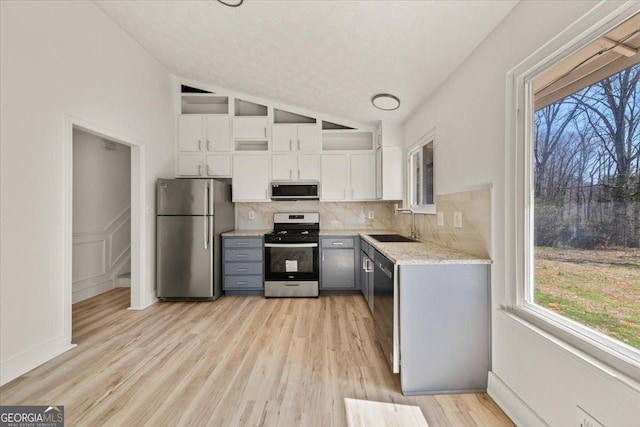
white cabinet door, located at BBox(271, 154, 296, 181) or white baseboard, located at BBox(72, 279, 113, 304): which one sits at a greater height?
white cabinet door, located at BBox(271, 154, 296, 181)

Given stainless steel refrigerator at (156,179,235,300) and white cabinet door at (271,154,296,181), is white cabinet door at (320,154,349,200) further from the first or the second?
stainless steel refrigerator at (156,179,235,300)

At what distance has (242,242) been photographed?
3639 mm

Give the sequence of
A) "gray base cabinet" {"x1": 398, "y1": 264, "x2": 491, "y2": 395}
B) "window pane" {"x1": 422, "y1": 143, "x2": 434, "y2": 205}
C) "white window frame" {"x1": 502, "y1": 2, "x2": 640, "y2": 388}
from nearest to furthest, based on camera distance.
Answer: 1. "white window frame" {"x1": 502, "y1": 2, "x2": 640, "y2": 388}
2. "gray base cabinet" {"x1": 398, "y1": 264, "x2": 491, "y2": 395}
3. "window pane" {"x1": 422, "y1": 143, "x2": 434, "y2": 205}

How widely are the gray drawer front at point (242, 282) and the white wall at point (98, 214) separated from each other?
1.81 metres

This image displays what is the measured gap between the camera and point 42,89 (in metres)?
2.01

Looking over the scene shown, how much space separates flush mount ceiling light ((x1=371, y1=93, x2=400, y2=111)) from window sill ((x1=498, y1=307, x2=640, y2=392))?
89.5 inches

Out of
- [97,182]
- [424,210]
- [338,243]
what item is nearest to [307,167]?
[338,243]

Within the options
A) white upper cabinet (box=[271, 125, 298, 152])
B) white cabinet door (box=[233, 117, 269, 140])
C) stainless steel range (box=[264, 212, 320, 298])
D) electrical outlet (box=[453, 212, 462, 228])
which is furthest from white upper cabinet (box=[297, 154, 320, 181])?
electrical outlet (box=[453, 212, 462, 228])

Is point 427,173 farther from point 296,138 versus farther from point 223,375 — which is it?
point 223,375

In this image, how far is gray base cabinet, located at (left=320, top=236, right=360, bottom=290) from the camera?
3.63 metres

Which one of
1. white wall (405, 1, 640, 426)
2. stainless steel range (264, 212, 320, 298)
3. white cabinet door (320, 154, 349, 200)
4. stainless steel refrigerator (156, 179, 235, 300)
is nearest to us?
white wall (405, 1, 640, 426)

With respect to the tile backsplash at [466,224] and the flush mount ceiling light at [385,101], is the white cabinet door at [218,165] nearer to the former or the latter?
the flush mount ceiling light at [385,101]

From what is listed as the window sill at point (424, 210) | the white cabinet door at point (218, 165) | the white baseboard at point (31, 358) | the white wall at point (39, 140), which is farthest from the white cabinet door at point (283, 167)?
the white baseboard at point (31, 358)

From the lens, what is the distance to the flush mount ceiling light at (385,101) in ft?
9.58
